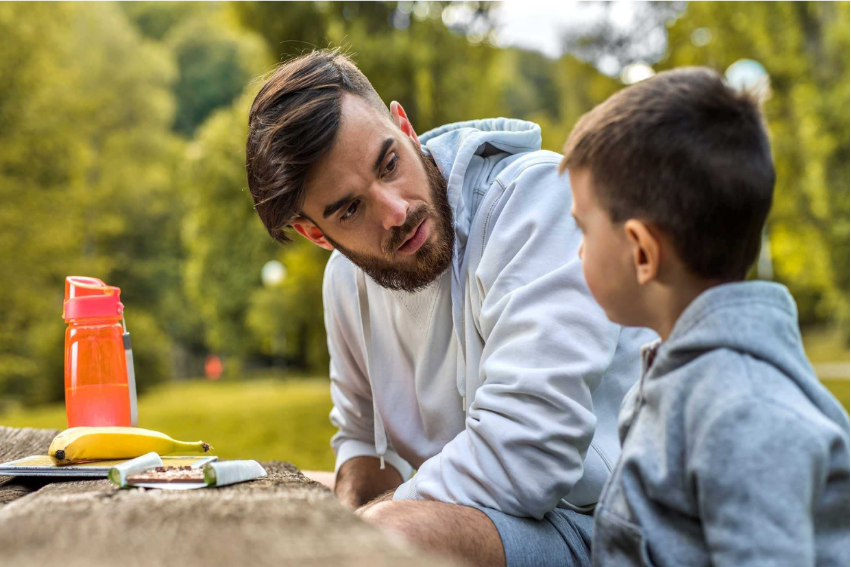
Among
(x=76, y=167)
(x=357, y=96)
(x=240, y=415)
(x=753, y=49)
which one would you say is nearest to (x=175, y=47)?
(x=76, y=167)

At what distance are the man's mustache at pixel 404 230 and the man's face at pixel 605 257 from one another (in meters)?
0.84

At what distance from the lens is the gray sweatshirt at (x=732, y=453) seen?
998 mm

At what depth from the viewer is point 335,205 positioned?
2.18 m

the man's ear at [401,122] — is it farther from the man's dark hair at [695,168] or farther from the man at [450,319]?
the man's dark hair at [695,168]

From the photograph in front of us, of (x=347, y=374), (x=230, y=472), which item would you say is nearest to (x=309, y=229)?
(x=347, y=374)

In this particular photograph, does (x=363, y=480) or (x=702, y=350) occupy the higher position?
(x=702, y=350)

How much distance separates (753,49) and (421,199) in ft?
35.9

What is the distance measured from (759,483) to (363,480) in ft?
5.44

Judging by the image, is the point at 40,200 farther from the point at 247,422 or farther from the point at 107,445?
the point at 107,445

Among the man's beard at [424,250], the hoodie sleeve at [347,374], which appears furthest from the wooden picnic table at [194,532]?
the hoodie sleeve at [347,374]

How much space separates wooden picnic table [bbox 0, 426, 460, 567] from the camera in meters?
0.80

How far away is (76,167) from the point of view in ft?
46.3

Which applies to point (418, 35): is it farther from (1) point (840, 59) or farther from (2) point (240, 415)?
(2) point (240, 415)

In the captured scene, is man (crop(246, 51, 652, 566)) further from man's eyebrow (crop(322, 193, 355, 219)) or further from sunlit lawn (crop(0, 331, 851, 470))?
sunlit lawn (crop(0, 331, 851, 470))
